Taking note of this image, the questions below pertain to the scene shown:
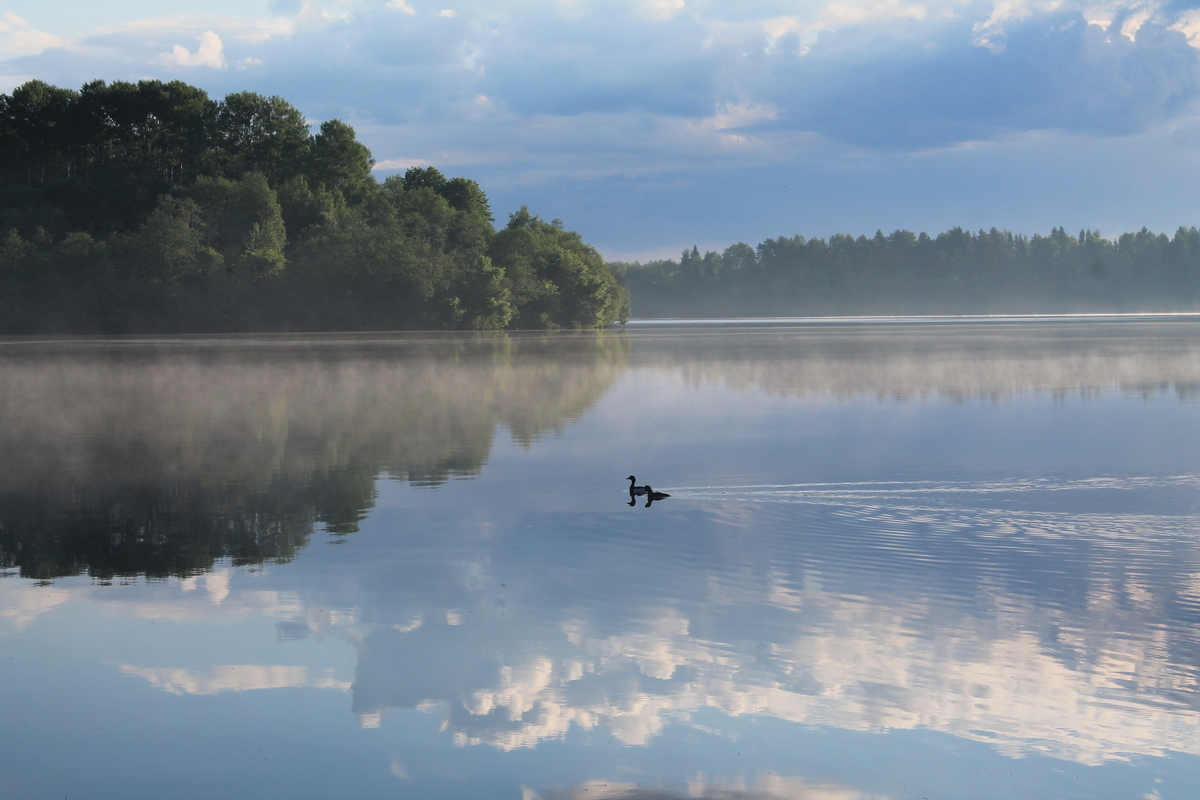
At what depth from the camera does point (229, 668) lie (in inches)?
329

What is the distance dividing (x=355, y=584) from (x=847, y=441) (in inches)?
512

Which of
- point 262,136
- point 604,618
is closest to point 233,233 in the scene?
point 262,136

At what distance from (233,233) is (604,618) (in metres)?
111

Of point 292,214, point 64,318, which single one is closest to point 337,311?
point 292,214

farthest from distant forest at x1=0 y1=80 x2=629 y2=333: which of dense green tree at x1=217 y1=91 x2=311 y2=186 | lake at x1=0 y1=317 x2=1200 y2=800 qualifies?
lake at x1=0 y1=317 x2=1200 y2=800

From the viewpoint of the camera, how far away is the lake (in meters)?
6.78

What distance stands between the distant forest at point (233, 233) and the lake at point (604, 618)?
297 ft

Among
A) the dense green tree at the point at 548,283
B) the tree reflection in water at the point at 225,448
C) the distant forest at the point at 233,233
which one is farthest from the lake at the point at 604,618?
A: the dense green tree at the point at 548,283

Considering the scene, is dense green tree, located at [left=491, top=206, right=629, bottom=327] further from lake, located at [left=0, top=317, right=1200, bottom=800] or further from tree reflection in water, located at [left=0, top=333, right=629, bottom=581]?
lake, located at [left=0, top=317, right=1200, bottom=800]

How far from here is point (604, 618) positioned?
9.52m

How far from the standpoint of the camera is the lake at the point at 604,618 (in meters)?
6.78

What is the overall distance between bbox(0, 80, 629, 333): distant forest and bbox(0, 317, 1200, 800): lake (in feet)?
297

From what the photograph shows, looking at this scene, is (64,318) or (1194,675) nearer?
(1194,675)

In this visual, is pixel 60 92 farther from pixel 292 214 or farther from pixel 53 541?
pixel 53 541
